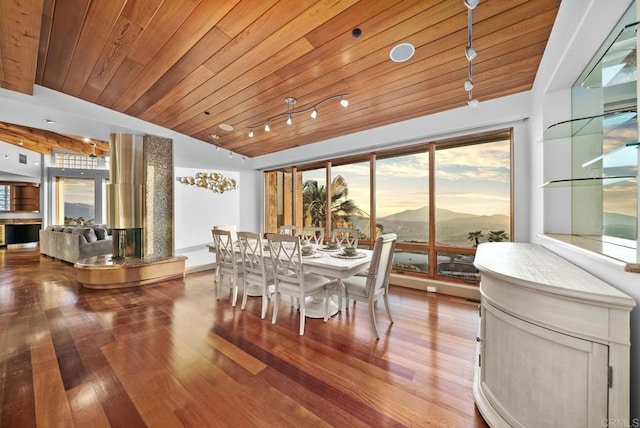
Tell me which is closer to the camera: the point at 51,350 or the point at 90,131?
the point at 51,350

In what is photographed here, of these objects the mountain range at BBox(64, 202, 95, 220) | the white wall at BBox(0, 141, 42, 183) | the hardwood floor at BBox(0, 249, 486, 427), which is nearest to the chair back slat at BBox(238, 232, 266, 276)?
the hardwood floor at BBox(0, 249, 486, 427)

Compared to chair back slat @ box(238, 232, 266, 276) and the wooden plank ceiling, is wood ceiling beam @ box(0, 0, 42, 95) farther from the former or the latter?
chair back slat @ box(238, 232, 266, 276)

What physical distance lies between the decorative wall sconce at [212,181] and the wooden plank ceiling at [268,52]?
2.02 m

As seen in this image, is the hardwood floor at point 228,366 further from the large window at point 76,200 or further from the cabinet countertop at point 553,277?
the large window at point 76,200

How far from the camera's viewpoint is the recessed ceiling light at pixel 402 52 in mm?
2055

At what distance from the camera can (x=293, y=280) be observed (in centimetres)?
271

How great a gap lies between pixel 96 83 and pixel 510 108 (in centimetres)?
511

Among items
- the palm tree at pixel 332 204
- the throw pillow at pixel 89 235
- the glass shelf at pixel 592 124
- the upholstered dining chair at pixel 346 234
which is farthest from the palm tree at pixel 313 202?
the throw pillow at pixel 89 235

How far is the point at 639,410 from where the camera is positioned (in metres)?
0.91

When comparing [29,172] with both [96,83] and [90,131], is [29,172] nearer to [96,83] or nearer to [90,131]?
[90,131]

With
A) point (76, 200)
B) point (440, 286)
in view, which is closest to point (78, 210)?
point (76, 200)

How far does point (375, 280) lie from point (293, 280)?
3.00 feet

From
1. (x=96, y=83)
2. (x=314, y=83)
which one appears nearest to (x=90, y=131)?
(x=96, y=83)

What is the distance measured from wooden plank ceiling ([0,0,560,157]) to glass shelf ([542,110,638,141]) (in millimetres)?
786
